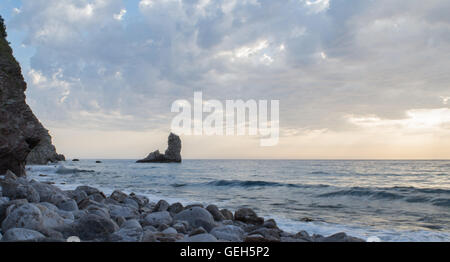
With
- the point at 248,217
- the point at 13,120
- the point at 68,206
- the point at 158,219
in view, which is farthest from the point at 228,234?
the point at 13,120

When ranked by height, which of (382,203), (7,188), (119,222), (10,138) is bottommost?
(382,203)

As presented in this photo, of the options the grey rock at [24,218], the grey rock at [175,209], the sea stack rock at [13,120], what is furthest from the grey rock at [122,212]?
the sea stack rock at [13,120]

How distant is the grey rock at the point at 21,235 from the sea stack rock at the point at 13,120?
12803 millimetres

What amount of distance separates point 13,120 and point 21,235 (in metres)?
13.5

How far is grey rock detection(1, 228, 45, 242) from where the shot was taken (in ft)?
13.2

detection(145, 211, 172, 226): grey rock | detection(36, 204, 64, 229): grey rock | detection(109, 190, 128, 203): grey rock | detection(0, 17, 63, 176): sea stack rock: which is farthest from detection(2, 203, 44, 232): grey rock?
detection(0, 17, 63, 176): sea stack rock

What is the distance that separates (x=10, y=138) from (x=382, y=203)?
1731cm

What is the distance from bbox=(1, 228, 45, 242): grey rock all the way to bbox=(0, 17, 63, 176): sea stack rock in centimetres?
1280

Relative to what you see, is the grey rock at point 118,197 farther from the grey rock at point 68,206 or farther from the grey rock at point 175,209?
the grey rock at point 68,206
